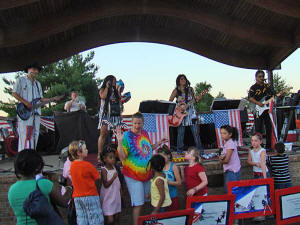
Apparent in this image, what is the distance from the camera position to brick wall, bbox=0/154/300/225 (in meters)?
4.82

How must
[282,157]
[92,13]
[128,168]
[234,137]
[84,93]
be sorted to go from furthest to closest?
[84,93] < [92,13] < [282,157] < [234,137] < [128,168]

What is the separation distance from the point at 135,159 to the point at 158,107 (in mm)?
2528

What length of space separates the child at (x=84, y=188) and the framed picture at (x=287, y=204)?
2245 millimetres

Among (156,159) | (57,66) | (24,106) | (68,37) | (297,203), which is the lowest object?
(297,203)

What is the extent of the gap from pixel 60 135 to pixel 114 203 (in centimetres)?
458

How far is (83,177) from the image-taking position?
12.1 feet

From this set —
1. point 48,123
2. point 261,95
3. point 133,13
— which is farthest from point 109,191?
point 48,123

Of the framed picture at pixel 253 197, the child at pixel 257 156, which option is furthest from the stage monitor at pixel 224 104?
the framed picture at pixel 253 197

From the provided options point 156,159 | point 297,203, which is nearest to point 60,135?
point 156,159

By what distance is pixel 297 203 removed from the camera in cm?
407

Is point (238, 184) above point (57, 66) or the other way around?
the other way around

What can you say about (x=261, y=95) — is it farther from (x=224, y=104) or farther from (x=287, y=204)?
(x=287, y=204)

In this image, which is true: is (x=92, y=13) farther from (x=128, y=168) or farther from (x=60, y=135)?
(x=128, y=168)

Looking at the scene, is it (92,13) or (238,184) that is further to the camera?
(92,13)
